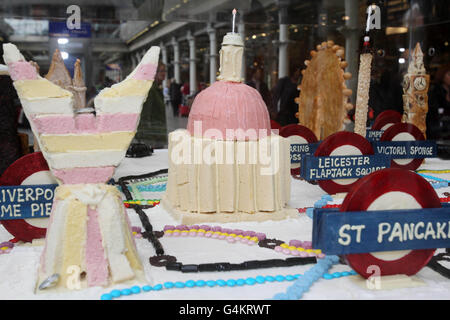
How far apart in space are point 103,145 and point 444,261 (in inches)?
61.0

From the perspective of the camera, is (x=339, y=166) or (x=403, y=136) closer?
(x=339, y=166)

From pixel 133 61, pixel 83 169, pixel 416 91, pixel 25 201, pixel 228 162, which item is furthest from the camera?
pixel 133 61

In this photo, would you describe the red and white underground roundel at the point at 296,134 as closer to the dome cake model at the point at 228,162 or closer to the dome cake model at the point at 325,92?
the dome cake model at the point at 325,92

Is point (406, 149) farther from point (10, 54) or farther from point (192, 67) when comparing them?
point (10, 54)

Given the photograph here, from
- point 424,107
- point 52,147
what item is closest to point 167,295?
point 52,147

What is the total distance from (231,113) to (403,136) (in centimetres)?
205

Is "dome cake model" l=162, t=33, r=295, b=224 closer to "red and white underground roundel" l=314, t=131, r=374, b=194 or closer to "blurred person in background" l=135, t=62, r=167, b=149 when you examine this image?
"red and white underground roundel" l=314, t=131, r=374, b=194

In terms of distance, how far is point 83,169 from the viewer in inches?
70.6

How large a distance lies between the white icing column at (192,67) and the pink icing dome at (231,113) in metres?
3.14

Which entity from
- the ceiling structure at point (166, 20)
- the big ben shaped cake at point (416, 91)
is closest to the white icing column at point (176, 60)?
the ceiling structure at point (166, 20)

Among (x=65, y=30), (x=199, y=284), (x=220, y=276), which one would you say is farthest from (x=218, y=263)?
(x=65, y=30)

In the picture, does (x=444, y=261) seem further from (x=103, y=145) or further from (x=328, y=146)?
(x=103, y=145)

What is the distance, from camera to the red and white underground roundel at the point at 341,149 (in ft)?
10.4

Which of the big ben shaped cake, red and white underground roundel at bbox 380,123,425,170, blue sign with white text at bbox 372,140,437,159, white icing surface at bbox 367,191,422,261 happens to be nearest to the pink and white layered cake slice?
white icing surface at bbox 367,191,422,261
